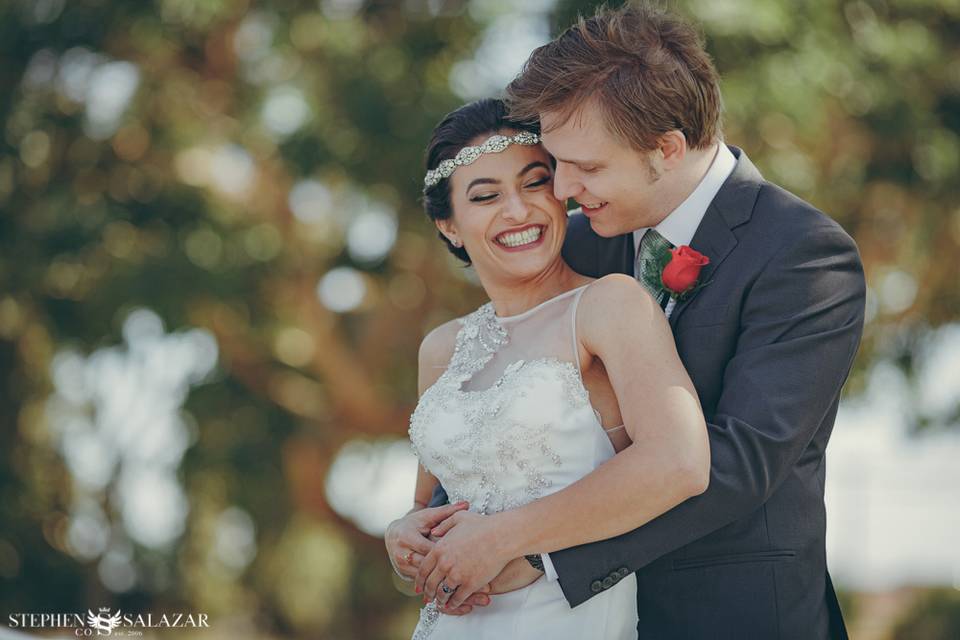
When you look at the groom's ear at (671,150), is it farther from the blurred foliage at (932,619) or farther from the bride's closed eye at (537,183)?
the blurred foliage at (932,619)

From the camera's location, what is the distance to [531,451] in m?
3.04

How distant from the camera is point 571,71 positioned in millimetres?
3141

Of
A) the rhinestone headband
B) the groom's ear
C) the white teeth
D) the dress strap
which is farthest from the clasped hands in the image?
the groom's ear

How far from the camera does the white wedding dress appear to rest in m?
3.03

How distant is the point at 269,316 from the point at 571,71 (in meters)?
6.17

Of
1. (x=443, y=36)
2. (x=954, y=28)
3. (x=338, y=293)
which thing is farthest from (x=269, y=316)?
(x=954, y=28)

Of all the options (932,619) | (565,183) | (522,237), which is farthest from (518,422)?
(932,619)

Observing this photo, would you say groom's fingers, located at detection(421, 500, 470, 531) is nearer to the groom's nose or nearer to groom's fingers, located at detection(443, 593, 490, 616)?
groom's fingers, located at detection(443, 593, 490, 616)

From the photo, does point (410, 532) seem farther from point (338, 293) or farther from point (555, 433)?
point (338, 293)

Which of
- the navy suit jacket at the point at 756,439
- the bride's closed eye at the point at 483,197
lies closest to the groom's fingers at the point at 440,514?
the navy suit jacket at the point at 756,439

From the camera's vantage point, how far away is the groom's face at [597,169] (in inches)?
124

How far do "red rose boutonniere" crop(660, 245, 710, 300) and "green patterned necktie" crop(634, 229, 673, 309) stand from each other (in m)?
0.09

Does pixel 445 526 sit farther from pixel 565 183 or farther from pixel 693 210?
pixel 693 210

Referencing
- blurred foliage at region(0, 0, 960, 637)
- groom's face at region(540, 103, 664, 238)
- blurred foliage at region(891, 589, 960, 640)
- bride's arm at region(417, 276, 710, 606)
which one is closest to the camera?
bride's arm at region(417, 276, 710, 606)
